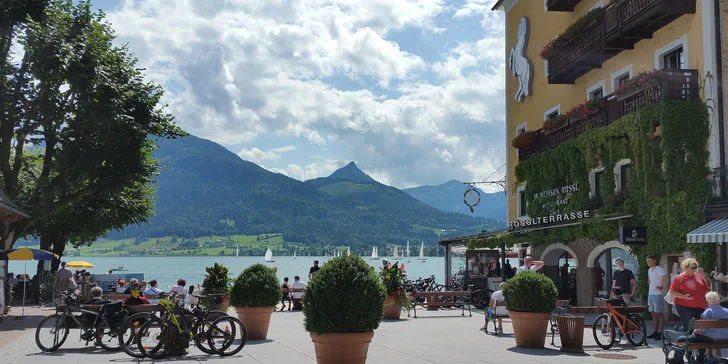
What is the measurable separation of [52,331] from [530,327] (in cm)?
910

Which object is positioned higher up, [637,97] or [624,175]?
[637,97]

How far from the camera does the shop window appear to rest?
25.2 m

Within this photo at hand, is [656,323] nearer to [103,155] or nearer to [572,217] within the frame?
[572,217]

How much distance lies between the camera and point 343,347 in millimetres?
9844

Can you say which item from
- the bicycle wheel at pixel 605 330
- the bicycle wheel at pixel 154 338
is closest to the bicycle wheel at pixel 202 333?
the bicycle wheel at pixel 154 338

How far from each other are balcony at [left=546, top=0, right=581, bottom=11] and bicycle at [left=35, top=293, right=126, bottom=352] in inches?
794

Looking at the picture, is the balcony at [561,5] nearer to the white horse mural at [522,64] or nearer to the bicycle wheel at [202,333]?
the white horse mural at [522,64]

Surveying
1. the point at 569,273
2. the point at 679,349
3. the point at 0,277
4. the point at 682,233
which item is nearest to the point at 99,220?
the point at 0,277

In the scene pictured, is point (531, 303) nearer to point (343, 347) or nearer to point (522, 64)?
point (343, 347)

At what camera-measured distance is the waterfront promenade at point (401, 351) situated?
12.7 metres

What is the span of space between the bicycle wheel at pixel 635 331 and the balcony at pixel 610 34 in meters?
9.45

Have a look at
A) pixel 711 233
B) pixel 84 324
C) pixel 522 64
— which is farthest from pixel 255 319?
pixel 522 64

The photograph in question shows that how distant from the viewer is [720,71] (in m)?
19.2

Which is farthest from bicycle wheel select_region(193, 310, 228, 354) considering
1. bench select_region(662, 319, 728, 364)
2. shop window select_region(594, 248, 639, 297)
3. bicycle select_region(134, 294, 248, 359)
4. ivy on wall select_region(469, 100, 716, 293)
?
shop window select_region(594, 248, 639, 297)
